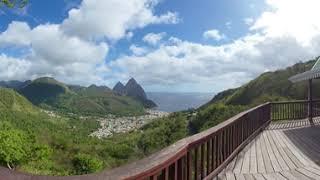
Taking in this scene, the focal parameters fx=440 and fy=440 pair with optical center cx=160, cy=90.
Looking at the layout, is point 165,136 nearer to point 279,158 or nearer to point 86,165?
point 86,165

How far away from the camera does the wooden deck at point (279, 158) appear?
7406 millimetres

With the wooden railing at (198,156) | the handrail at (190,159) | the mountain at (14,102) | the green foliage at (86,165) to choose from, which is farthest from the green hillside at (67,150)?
the mountain at (14,102)

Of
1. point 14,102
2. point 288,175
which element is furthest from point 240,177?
point 14,102

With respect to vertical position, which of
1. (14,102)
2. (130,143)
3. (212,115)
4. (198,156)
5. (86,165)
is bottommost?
(86,165)

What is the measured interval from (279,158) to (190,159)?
17.0 ft

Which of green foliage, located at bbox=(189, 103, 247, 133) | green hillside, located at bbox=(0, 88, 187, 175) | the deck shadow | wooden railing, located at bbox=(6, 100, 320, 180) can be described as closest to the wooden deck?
the deck shadow

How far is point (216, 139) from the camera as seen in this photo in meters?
6.73

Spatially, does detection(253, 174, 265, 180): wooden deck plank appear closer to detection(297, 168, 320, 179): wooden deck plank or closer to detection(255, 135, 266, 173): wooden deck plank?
detection(255, 135, 266, 173): wooden deck plank

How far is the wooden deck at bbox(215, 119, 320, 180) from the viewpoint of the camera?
741 centimetres

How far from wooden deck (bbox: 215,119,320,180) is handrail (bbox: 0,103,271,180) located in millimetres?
Answer: 250

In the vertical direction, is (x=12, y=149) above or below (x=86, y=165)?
above

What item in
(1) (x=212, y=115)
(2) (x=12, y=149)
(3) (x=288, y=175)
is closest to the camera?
(3) (x=288, y=175)

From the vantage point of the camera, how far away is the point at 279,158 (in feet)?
30.5

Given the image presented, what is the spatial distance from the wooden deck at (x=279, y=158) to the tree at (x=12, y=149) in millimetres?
39779
